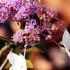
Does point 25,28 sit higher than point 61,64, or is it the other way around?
point 25,28

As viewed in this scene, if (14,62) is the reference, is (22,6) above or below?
above

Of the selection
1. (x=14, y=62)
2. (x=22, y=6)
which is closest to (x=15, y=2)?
(x=22, y=6)

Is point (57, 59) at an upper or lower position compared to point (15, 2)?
lower

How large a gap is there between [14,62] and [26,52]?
0.26 ft

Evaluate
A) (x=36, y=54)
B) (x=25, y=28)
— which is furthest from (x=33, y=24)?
(x=36, y=54)

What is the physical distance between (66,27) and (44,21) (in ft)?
0.28

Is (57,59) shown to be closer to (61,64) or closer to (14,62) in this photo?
(61,64)

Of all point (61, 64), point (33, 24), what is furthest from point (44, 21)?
point (61, 64)

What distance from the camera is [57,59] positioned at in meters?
→ 0.66

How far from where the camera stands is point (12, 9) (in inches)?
22.7

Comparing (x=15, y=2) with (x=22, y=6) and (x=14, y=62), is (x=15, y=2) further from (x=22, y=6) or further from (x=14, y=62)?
(x=14, y=62)

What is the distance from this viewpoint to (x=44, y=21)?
1.95 ft

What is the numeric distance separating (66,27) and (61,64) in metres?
0.11

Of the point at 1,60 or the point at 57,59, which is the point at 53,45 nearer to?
the point at 57,59
